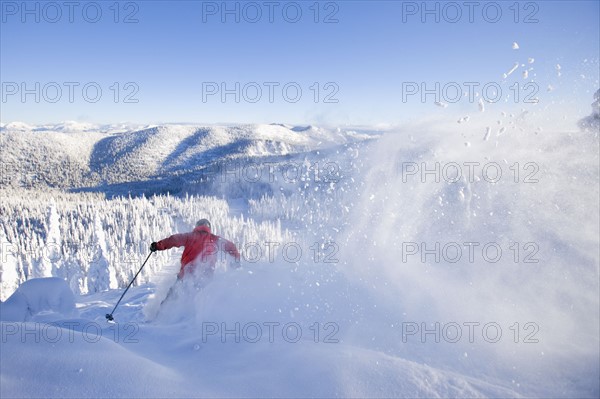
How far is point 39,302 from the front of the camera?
696 cm

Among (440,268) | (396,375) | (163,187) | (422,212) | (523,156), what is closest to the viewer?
(396,375)

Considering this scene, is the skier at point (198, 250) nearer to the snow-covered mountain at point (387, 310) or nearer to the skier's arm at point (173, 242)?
the skier's arm at point (173, 242)

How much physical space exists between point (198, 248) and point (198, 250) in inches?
2.1

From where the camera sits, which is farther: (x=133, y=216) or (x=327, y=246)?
(x=133, y=216)

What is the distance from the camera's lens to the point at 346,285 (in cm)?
797

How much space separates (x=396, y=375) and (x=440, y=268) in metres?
6.16

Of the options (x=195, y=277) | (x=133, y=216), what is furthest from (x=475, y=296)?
(x=133, y=216)

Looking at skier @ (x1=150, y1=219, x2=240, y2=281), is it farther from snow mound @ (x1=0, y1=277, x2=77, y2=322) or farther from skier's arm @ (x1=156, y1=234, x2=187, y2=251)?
snow mound @ (x1=0, y1=277, x2=77, y2=322)

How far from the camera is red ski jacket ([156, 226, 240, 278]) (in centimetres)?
816

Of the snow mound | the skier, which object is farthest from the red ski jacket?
the snow mound

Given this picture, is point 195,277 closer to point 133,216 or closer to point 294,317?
point 294,317

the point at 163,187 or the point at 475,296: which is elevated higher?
the point at 163,187

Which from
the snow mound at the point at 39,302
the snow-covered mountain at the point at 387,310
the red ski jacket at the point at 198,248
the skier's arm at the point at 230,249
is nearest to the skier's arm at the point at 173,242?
the red ski jacket at the point at 198,248

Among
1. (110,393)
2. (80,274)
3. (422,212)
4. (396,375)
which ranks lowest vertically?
(80,274)
